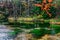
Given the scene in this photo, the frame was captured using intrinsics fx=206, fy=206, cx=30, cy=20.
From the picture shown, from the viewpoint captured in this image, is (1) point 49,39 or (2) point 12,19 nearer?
(1) point 49,39

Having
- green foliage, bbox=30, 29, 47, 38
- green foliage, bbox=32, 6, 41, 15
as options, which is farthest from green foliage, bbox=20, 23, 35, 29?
green foliage, bbox=32, 6, 41, 15

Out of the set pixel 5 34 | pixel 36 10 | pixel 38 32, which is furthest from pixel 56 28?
pixel 5 34

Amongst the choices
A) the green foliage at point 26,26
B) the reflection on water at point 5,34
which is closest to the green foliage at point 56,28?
the green foliage at point 26,26

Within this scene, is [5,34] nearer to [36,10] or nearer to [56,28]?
[36,10]

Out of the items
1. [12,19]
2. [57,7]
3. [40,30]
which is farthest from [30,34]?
[57,7]

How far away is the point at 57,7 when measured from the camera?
3.05 metres

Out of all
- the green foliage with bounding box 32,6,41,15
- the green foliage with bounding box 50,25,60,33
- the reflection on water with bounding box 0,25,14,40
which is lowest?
the reflection on water with bounding box 0,25,14,40

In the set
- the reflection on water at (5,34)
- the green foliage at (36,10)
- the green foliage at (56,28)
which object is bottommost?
the reflection on water at (5,34)

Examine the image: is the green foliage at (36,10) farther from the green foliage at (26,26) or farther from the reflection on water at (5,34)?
the reflection on water at (5,34)

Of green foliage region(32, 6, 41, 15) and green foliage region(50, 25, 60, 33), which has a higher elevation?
green foliage region(32, 6, 41, 15)

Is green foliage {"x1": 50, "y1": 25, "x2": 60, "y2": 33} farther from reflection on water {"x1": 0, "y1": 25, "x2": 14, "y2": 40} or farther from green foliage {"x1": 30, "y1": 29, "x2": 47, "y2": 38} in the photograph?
reflection on water {"x1": 0, "y1": 25, "x2": 14, "y2": 40}

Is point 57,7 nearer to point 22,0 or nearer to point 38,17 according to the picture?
point 38,17

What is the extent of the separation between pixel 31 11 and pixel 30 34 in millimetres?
371

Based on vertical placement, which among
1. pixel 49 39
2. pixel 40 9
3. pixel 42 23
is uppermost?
pixel 40 9
